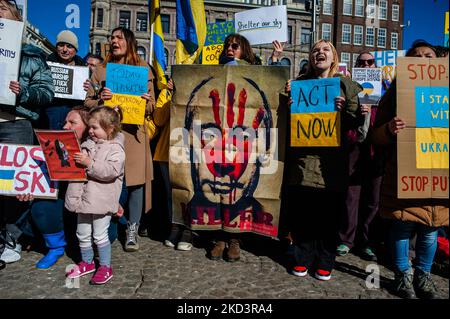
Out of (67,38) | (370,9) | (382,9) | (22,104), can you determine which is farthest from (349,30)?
(22,104)

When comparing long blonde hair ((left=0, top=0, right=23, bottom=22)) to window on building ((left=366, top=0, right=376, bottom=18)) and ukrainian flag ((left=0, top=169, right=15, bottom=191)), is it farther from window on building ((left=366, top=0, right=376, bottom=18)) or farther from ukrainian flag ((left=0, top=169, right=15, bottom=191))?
window on building ((left=366, top=0, right=376, bottom=18))

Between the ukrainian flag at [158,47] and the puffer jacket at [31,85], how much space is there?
1039 millimetres

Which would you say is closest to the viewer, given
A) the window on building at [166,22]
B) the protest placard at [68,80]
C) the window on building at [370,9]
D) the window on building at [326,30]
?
the protest placard at [68,80]

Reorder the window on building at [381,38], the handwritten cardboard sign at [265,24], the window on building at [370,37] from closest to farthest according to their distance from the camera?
the handwritten cardboard sign at [265,24]
the window on building at [381,38]
the window on building at [370,37]

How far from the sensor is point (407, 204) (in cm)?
234

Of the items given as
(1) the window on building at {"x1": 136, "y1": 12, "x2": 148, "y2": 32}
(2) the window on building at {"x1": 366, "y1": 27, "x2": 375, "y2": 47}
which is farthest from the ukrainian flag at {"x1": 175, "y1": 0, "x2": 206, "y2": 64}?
(2) the window on building at {"x1": 366, "y1": 27, "x2": 375, "y2": 47}

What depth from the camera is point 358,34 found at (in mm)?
37062

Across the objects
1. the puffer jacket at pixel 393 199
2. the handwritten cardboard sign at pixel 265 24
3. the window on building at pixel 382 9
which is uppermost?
the window on building at pixel 382 9

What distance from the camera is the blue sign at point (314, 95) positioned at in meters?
2.47

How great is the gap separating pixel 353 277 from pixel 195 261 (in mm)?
1334

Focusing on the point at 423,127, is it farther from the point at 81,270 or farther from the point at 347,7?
the point at 347,7

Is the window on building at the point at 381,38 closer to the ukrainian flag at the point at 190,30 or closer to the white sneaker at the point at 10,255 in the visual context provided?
the ukrainian flag at the point at 190,30

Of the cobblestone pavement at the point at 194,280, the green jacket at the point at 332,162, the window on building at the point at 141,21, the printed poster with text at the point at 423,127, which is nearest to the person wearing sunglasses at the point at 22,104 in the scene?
the cobblestone pavement at the point at 194,280

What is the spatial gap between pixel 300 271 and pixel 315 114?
1258 millimetres
